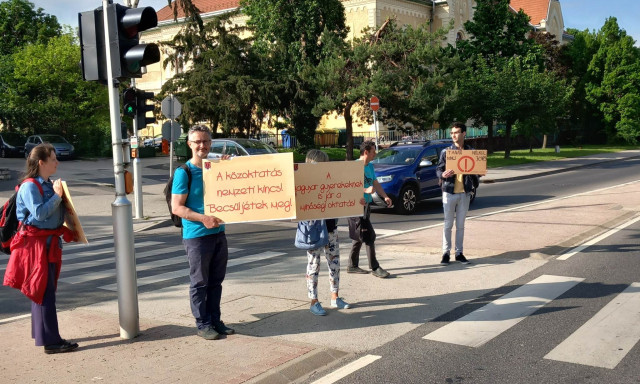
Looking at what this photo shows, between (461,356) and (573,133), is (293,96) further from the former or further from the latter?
(573,133)

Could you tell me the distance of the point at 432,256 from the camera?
31.9 ft

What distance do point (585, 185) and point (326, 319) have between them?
18.8 metres

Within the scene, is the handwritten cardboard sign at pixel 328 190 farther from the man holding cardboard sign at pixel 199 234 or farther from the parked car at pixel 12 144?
the parked car at pixel 12 144

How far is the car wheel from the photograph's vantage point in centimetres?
1596

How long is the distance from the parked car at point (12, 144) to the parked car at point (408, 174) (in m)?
29.6

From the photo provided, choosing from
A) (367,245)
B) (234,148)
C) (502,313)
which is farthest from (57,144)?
(502,313)

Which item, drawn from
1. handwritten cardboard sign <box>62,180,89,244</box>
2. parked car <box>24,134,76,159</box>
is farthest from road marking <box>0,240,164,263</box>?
parked car <box>24,134,76,159</box>

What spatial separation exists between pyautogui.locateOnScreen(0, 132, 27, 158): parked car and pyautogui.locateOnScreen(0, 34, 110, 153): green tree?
1409 mm

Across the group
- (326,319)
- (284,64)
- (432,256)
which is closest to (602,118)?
(284,64)

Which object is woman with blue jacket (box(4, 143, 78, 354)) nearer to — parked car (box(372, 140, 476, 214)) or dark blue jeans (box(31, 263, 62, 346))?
dark blue jeans (box(31, 263, 62, 346))

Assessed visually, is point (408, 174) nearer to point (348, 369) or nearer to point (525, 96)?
point (348, 369)

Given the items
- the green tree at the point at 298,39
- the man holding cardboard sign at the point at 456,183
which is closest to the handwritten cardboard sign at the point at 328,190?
the man holding cardboard sign at the point at 456,183

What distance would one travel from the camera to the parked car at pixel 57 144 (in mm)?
36469

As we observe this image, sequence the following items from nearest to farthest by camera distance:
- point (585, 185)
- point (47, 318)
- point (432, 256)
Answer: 1. point (47, 318)
2. point (432, 256)
3. point (585, 185)
